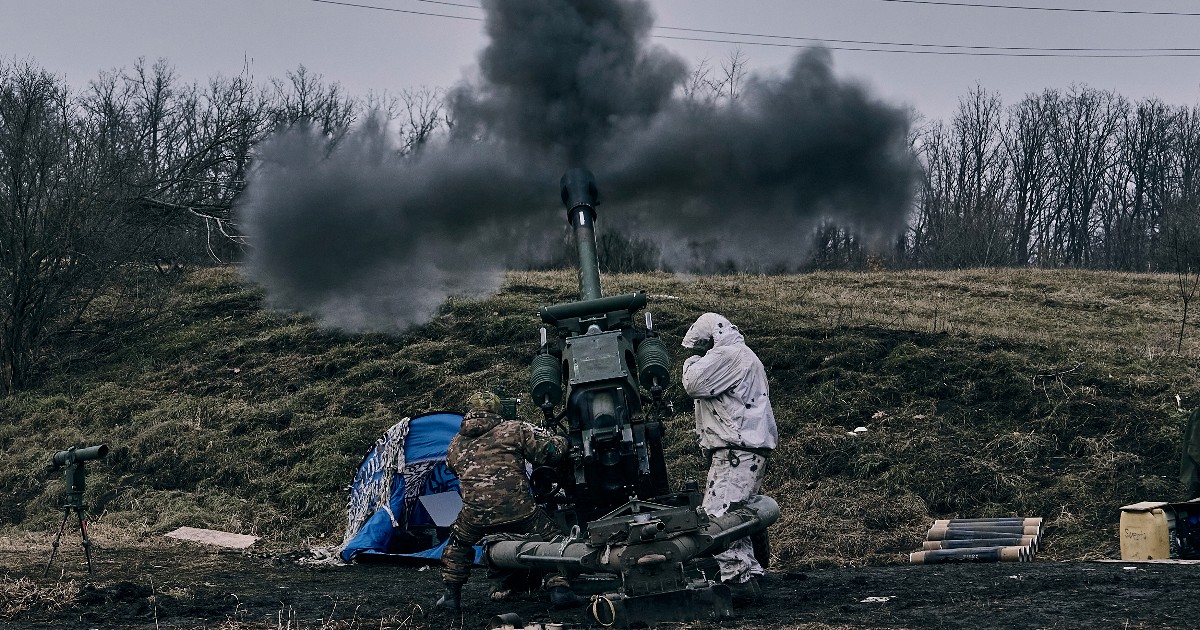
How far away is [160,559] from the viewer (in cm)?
1378

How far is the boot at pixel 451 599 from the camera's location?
32.4 ft

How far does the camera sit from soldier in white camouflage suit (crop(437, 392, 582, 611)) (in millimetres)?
10188

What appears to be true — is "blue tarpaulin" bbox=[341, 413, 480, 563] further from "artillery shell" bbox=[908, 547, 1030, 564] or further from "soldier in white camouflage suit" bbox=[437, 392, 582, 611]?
"artillery shell" bbox=[908, 547, 1030, 564]

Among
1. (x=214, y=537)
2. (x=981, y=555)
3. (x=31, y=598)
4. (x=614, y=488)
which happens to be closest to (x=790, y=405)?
(x=981, y=555)

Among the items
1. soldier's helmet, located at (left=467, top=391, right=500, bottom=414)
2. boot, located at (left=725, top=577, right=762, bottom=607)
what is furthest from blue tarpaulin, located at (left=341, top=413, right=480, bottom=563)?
boot, located at (left=725, top=577, right=762, bottom=607)

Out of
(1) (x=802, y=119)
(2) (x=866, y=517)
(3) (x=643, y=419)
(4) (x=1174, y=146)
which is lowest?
(2) (x=866, y=517)

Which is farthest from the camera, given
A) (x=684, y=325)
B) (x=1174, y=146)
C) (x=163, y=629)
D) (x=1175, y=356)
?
(x=1174, y=146)

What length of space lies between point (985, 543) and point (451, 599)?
5.62 metres

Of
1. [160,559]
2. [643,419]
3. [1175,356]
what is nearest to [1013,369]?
[1175,356]

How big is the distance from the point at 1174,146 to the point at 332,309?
47.0 m

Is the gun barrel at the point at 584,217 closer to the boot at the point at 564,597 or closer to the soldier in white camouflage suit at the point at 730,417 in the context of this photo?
the soldier in white camouflage suit at the point at 730,417

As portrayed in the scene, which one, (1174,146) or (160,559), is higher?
(1174,146)

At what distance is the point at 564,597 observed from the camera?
9.82m

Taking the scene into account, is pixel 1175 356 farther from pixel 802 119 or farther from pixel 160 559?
pixel 160 559
